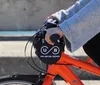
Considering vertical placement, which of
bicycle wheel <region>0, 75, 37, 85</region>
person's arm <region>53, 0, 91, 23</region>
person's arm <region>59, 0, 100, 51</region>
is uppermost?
person's arm <region>53, 0, 91, 23</region>

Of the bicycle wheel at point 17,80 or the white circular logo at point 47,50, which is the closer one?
the white circular logo at point 47,50

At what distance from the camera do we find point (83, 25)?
2.59 metres

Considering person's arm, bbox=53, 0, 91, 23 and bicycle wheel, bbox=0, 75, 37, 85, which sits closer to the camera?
person's arm, bbox=53, 0, 91, 23

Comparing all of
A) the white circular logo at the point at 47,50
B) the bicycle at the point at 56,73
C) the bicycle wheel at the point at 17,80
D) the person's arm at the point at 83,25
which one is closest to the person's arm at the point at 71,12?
the person's arm at the point at 83,25

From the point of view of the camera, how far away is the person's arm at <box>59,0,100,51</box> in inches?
101

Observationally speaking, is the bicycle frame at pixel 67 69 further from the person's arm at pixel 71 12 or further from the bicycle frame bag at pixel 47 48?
the person's arm at pixel 71 12

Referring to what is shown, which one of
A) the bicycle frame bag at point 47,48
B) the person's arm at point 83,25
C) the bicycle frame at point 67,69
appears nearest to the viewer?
the person's arm at point 83,25

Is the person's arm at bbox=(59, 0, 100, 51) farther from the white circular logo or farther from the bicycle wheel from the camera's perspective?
the bicycle wheel

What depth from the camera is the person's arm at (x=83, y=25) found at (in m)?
2.57

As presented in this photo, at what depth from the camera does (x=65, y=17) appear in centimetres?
271

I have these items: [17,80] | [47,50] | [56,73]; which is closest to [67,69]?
[56,73]

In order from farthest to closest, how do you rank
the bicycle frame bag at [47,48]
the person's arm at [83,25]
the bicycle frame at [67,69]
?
the bicycle frame at [67,69], the bicycle frame bag at [47,48], the person's arm at [83,25]

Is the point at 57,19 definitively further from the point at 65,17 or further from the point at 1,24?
the point at 1,24

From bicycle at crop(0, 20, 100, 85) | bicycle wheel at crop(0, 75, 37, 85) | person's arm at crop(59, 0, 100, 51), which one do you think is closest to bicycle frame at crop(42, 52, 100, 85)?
bicycle at crop(0, 20, 100, 85)
